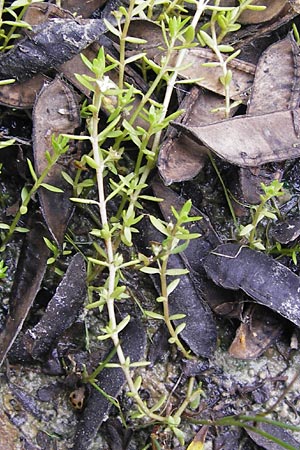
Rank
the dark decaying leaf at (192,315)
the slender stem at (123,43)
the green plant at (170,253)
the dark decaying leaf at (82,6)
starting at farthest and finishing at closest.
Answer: the dark decaying leaf at (82,6) < the dark decaying leaf at (192,315) < the slender stem at (123,43) < the green plant at (170,253)

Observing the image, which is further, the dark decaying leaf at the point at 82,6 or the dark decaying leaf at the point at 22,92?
the dark decaying leaf at the point at 82,6

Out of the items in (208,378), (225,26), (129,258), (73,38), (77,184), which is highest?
(225,26)

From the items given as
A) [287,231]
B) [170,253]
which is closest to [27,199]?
[170,253]

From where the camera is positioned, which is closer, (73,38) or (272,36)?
(73,38)

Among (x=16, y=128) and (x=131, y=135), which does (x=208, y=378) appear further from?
Result: (x=16, y=128)

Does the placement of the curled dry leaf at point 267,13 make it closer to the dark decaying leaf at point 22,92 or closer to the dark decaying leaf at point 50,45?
the dark decaying leaf at point 50,45

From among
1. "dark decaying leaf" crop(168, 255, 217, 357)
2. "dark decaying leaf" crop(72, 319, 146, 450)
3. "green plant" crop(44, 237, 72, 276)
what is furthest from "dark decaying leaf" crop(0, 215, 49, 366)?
"dark decaying leaf" crop(168, 255, 217, 357)

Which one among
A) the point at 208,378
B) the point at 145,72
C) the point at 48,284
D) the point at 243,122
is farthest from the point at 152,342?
the point at 145,72

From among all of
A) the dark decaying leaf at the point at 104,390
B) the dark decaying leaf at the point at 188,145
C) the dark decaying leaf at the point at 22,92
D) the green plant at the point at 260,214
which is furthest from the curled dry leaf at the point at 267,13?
the dark decaying leaf at the point at 104,390
